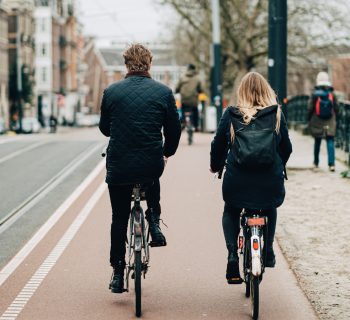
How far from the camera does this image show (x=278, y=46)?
51.5 ft

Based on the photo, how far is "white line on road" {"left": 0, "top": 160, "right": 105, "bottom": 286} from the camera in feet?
26.0

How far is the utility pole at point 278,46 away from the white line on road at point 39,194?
3862mm

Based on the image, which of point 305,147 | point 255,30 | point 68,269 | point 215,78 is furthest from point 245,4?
point 68,269

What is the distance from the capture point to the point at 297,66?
45.4m

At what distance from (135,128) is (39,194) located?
24.8 ft

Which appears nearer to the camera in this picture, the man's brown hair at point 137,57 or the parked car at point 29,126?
the man's brown hair at point 137,57

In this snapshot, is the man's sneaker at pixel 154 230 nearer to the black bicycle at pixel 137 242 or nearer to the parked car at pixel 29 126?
the black bicycle at pixel 137 242

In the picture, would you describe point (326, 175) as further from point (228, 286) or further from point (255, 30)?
point (255, 30)

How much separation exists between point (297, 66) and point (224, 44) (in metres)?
4.89

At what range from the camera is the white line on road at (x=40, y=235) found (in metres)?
7.91

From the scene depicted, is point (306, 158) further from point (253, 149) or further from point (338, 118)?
point (253, 149)

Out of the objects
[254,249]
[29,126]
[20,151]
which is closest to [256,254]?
[254,249]

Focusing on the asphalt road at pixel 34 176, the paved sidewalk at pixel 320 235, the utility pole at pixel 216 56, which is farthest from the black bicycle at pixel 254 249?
the utility pole at pixel 216 56

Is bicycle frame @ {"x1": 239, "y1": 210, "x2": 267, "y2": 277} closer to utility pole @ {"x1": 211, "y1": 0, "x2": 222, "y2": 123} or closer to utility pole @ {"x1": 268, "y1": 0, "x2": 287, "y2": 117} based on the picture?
utility pole @ {"x1": 268, "y1": 0, "x2": 287, "y2": 117}
